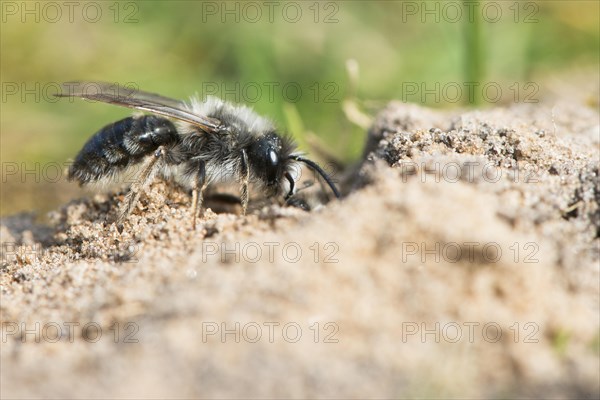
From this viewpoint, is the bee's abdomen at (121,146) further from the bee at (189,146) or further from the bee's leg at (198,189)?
the bee's leg at (198,189)

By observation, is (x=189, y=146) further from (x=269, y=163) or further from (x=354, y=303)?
(x=354, y=303)

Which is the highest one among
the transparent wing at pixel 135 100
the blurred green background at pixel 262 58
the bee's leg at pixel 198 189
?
the blurred green background at pixel 262 58

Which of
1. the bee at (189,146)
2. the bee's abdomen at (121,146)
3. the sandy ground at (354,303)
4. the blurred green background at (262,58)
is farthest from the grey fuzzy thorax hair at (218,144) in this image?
the blurred green background at (262,58)

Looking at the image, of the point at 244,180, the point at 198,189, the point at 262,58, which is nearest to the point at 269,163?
the point at 244,180

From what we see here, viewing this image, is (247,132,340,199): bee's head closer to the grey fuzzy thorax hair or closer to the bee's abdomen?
the grey fuzzy thorax hair

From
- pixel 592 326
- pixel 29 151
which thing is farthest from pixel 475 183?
pixel 29 151

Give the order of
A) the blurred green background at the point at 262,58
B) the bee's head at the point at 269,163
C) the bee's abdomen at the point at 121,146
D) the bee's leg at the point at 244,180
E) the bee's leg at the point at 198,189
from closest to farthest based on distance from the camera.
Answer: the bee's leg at the point at 198,189 → the bee's leg at the point at 244,180 → the bee's head at the point at 269,163 → the bee's abdomen at the point at 121,146 → the blurred green background at the point at 262,58
